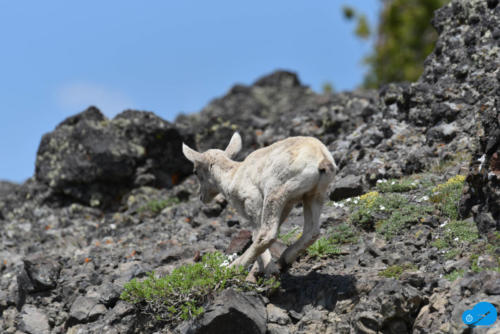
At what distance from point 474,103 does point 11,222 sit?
43.7ft

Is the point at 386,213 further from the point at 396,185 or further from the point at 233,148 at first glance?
the point at 233,148

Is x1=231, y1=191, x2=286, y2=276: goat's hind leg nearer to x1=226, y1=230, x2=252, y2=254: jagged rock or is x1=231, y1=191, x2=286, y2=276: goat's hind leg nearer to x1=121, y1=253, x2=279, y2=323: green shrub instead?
x1=121, y1=253, x2=279, y2=323: green shrub

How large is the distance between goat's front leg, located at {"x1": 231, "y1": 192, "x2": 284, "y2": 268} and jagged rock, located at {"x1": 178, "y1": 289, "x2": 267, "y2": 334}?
781 millimetres

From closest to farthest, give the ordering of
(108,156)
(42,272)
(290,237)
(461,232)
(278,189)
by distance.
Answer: (278,189)
(461,232)
(290,237)
(42,272)
(108,156)

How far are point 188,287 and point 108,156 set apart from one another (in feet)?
33.7

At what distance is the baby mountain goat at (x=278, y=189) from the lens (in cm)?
961

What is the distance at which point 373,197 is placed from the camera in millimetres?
13250

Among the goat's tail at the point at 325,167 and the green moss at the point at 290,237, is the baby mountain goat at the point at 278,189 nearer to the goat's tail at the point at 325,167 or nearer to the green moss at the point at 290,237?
the goat's tail at the point at 325,167

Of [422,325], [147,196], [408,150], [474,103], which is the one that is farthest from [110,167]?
[422,325]

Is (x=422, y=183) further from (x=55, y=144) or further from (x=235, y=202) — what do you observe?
(x=55, y=144)

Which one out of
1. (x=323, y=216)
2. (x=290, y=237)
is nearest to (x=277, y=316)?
(x=290, y=237)

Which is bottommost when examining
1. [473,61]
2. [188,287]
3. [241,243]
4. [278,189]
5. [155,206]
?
[188,287]

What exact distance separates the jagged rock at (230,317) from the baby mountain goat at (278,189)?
2.59ft

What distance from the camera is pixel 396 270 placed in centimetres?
1008
